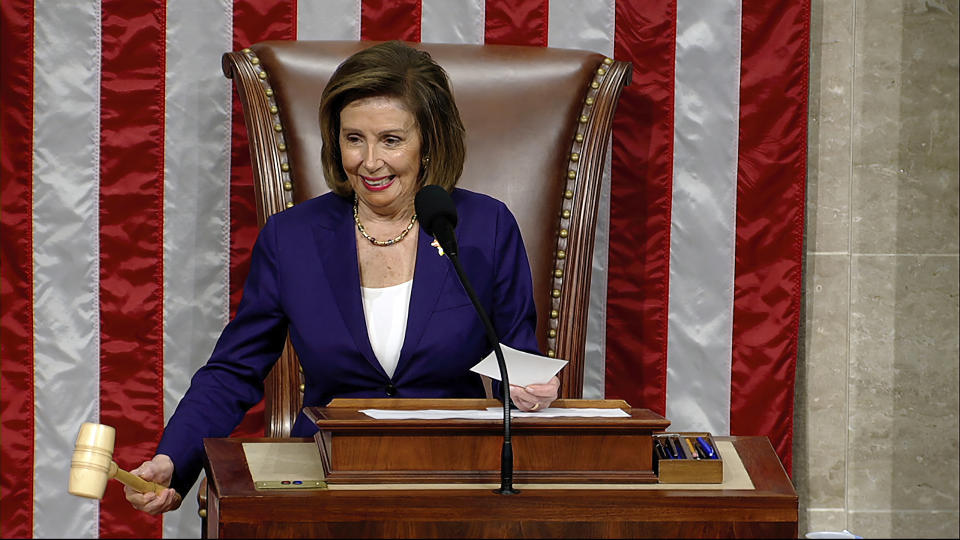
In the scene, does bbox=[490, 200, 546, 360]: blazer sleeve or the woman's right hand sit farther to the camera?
bbox=[490, 200, 546, 360]: blazer sleeve

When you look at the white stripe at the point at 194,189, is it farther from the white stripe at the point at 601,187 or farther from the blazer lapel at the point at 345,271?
the white stripe at the point at 601,187

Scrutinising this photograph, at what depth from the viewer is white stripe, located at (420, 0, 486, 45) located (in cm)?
270

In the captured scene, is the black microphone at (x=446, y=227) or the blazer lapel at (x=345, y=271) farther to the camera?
the blazer lapel at (x=345, y=271)

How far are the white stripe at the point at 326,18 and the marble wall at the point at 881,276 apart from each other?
1.14 m

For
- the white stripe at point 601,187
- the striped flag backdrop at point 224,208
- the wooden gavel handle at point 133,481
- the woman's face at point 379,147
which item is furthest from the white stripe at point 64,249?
the wooden gavel handle at point 133,481

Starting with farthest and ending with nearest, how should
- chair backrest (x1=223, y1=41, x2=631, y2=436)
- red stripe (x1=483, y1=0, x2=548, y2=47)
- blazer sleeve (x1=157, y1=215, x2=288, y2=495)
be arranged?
1. red stripe (x1=483, y1=0, x2=548, y2=47)
2. chair backrest (x1=223, y1=41, x2=631, y2=436)
3. blazer sleeve (x1=157, y1=215, x2=288, y2=495)

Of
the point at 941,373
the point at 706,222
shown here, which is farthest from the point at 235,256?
the point at 941,373

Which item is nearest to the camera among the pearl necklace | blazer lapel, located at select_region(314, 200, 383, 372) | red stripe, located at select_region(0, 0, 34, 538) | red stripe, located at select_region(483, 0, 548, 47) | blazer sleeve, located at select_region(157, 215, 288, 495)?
blazer sleeve, located at select_region(157, 215, 288, 495)

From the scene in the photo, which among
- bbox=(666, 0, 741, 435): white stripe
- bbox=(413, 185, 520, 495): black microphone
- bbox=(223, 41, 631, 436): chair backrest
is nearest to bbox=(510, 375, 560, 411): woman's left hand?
bbox=(413, 185, 520, 495): black microphone

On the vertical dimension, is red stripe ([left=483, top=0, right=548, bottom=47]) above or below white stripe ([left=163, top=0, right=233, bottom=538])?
above

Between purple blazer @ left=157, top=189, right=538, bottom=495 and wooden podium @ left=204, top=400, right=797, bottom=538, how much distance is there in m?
0.49

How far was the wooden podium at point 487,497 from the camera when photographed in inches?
49.9

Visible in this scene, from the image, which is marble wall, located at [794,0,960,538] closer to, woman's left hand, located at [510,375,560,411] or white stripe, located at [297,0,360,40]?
white stripe, located at [297,0,360,40]

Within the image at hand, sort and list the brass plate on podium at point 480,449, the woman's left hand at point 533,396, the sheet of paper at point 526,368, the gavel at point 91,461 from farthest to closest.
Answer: the woman's left hand at point 533,396 < the sheet of paper at point 526,368 < the brass plate on podium at point 480,449 < the gavel at point 91,461
